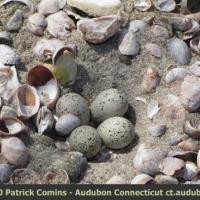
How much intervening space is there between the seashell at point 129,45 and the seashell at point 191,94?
32 cm

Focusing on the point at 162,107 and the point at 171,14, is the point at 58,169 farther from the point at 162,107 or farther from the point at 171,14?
the point at 171,14

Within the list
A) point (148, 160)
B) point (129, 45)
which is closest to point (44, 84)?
point (129, 45)

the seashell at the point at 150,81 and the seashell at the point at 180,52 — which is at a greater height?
the seashell at the point at 180,52

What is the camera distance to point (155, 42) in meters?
4.00

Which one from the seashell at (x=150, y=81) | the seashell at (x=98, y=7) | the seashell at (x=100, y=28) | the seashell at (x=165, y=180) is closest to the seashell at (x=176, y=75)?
the seashell at (x=150, y=81)

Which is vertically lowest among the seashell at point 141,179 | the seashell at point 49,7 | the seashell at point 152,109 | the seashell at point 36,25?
the seashell at point 141,179

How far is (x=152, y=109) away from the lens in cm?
376

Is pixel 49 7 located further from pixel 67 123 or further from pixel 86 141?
pixel 86 141

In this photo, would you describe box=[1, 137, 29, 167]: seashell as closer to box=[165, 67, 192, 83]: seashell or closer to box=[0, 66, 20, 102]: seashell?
box=[0, 66, 20, 102]: seashell

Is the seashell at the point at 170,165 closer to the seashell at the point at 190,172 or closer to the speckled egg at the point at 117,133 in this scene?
the seashell at the point at 190,172

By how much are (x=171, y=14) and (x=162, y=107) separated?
0.60m

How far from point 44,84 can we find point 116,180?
0.66 metres

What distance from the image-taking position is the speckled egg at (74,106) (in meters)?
3.66

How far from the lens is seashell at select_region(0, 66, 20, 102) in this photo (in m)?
3.73
